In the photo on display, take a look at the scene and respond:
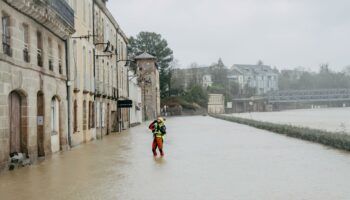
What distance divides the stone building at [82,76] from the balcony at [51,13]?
2.25 meters

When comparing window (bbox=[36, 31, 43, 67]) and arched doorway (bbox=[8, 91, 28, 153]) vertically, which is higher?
window (bbox=[36, 31, 43, 67])

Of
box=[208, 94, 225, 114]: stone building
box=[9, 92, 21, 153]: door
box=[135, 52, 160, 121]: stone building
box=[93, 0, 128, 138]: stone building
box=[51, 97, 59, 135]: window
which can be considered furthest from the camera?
box=[208, 94, 225, 114]: stone building

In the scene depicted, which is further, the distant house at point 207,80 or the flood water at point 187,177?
the distant house at point 207,80

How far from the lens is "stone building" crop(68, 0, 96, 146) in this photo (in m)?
25.8

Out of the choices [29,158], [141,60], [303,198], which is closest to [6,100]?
[29,158]

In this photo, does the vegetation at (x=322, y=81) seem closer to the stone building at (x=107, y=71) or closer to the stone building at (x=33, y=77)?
the stone building at (x=107, y=71)

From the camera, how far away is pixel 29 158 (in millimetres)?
16953

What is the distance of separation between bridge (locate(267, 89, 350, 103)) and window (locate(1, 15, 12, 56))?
154472 mm

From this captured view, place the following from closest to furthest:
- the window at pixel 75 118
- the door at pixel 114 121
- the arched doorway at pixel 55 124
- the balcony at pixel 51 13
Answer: the balcony at pixel 51 13, the arched doorway at pixel 55 124, the window at pixel 75 118, the door at pixel 114 121

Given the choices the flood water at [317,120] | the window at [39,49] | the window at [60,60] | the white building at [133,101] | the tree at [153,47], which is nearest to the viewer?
the window at [39,49]

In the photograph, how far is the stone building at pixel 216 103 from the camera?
5266 inches

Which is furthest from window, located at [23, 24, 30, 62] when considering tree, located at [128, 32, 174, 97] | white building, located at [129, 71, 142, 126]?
tree, located at [128, 32, 174, 97]

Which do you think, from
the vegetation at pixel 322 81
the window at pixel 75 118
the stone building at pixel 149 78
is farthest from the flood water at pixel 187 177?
the vegetation at pixel 322 81

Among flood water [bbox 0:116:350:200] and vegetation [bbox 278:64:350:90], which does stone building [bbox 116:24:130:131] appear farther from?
vegetation [bbox 278:64:350:90]
